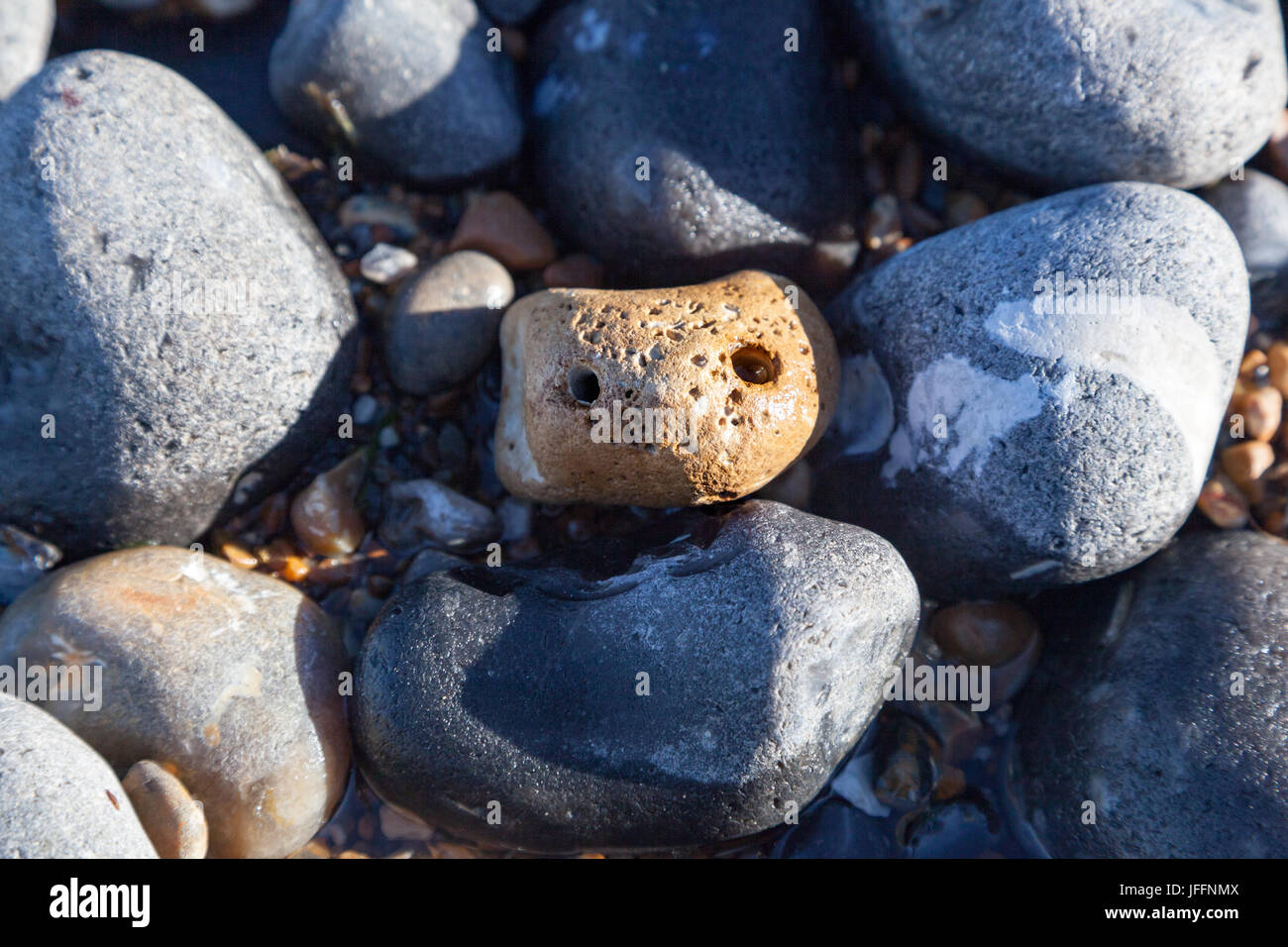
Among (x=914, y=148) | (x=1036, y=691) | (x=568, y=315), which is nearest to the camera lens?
(x=568, y=315)

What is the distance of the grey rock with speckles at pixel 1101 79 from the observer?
3.12 m

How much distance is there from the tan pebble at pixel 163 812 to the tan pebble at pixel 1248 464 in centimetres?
385

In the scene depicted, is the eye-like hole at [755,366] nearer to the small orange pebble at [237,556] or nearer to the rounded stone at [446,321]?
the rounded stone at [446,321]

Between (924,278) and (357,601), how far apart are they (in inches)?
94.3

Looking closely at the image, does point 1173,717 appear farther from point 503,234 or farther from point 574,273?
point 503,234

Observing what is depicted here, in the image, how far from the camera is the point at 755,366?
2.88 metres

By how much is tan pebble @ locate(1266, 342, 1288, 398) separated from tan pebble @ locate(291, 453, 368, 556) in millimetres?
3646

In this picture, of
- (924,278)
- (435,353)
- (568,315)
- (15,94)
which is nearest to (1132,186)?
(924,278)

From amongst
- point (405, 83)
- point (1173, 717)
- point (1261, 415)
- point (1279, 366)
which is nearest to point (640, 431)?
point (405, 83)

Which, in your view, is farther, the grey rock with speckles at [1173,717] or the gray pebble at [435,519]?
the gray pebble at [435,519]

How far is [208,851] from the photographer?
2.87 m

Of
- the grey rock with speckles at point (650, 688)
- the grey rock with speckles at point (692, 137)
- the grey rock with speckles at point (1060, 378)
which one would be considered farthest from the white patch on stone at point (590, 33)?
the grey rock with speckles at point (650, 688)

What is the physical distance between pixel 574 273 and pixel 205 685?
2004 millimetres
